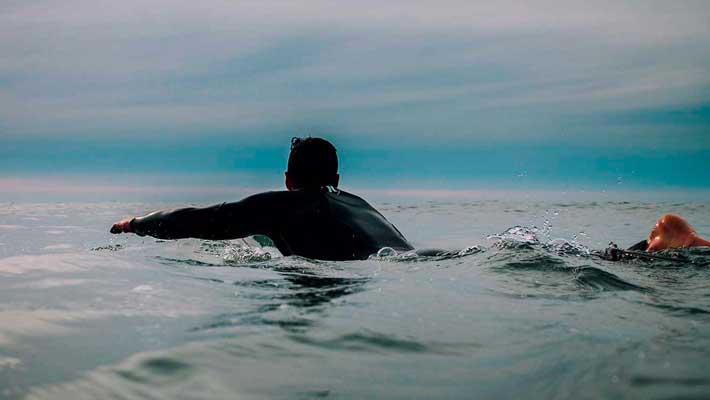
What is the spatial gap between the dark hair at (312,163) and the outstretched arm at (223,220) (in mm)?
522

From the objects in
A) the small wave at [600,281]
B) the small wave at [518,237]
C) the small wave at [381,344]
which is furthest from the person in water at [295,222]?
the small wave at [381,344]

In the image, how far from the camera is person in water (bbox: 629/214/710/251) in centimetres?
550

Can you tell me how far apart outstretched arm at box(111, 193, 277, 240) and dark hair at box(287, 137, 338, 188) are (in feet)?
1.71

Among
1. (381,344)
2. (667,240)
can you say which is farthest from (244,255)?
(667,240)

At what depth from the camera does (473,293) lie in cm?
388

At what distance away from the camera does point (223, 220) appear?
17.9 feet

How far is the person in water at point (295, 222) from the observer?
5.47m

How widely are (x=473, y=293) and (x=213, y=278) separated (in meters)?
1.93

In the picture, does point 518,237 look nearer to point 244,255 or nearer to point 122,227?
point 244,255

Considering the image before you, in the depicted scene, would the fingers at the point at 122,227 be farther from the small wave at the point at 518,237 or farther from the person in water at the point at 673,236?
the person in water at the point at 673,236

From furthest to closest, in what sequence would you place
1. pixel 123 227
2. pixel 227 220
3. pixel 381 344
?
pixel 123 227
pixel 227 220
pixel 381 344

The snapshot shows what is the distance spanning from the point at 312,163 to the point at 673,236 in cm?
345

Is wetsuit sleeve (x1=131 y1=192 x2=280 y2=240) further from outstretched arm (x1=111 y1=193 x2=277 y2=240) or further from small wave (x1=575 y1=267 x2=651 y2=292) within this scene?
small wave (x1=575 y1=267 x2=651 y2=292)

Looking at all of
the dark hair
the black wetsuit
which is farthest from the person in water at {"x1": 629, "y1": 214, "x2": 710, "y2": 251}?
the dark hair
